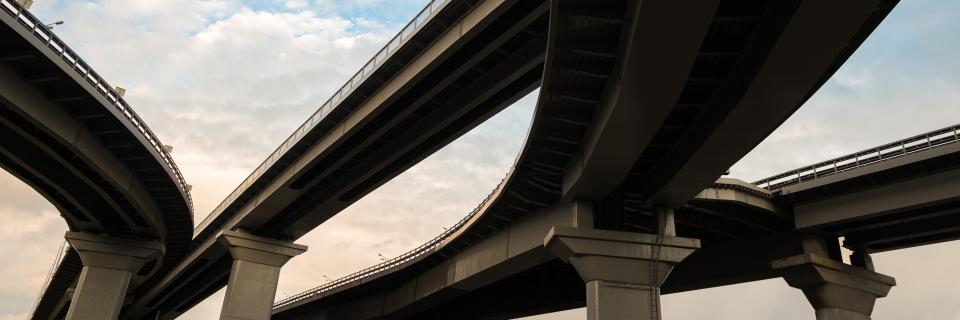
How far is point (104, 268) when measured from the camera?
39219mm

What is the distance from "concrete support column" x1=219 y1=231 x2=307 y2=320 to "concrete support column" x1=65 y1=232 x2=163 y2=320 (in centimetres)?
526

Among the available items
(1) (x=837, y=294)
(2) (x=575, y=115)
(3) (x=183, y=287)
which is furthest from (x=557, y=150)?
(3) (x=183, y=287)

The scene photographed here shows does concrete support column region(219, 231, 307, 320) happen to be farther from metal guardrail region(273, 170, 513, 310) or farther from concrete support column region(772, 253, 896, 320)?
concrete support column region(772, 253, 896, 320)

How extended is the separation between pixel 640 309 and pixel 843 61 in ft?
35.7

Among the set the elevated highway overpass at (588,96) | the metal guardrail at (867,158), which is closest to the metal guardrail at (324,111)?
the elevated highway overpass at (588,96)

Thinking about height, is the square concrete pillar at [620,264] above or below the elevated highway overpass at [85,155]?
below

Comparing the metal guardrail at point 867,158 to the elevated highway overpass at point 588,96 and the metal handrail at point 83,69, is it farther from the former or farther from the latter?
the metal handrail at point 83,69

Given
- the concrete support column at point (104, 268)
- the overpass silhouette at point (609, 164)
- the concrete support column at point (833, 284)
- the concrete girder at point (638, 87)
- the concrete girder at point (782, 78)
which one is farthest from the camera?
the concrete support column at point (104, 268)

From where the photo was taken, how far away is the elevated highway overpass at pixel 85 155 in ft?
74.7

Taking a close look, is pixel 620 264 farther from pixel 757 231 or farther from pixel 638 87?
pixel 757 231

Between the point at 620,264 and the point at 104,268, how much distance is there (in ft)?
102

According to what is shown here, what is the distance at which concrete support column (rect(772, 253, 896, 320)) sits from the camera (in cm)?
2908

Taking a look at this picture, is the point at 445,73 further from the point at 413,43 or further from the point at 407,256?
the point at 407,256

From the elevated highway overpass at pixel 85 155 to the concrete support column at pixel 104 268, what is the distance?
6 centimetres
